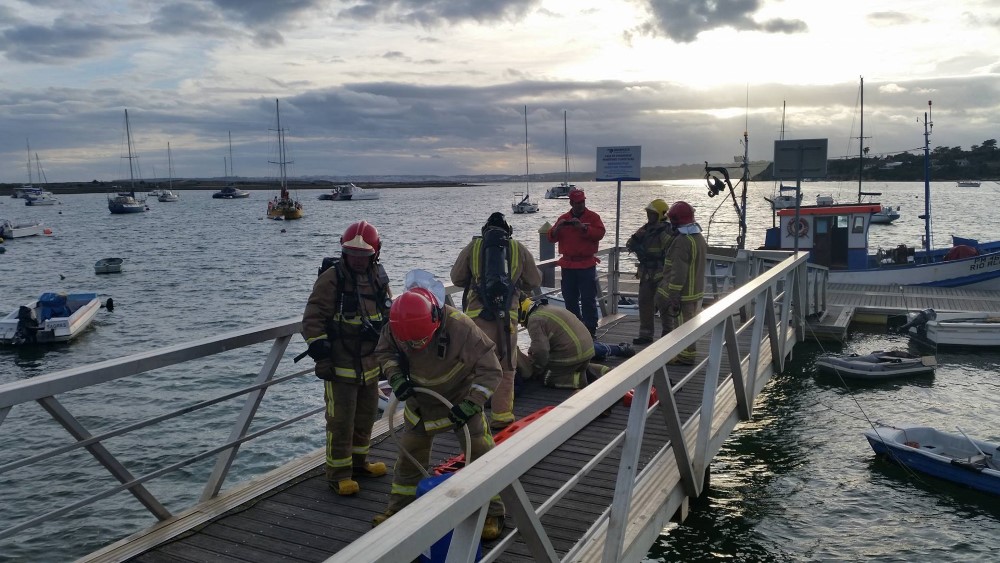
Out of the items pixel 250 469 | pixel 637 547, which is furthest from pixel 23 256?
pixel 637 547

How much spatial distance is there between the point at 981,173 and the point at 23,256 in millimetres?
166598

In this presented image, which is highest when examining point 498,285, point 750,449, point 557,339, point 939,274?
point 498,285

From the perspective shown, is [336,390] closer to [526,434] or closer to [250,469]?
[526,434]

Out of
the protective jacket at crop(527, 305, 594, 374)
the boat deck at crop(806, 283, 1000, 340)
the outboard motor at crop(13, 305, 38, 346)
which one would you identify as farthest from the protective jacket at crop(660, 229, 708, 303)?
the outboard motor at crop(13, 305, 38, 346)

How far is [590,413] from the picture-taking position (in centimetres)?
308

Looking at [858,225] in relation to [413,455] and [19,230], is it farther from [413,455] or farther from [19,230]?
[19,230]

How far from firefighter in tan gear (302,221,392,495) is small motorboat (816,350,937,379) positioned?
44.4 ft

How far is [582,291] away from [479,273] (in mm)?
3480

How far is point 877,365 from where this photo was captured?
51.8 ft

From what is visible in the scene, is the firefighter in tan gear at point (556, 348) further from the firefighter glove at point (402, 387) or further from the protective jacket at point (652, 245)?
the firefighter glove at point (402, 387)

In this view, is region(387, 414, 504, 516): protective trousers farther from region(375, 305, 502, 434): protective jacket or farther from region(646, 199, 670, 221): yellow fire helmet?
region(646, 199, 670, 221): yellow fire helmet

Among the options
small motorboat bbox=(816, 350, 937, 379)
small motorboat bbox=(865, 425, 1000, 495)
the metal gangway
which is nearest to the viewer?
the metal gangway

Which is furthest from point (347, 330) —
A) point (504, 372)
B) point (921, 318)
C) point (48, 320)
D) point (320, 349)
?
point (48, 320)

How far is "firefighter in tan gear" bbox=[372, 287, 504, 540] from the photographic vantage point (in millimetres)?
4242
